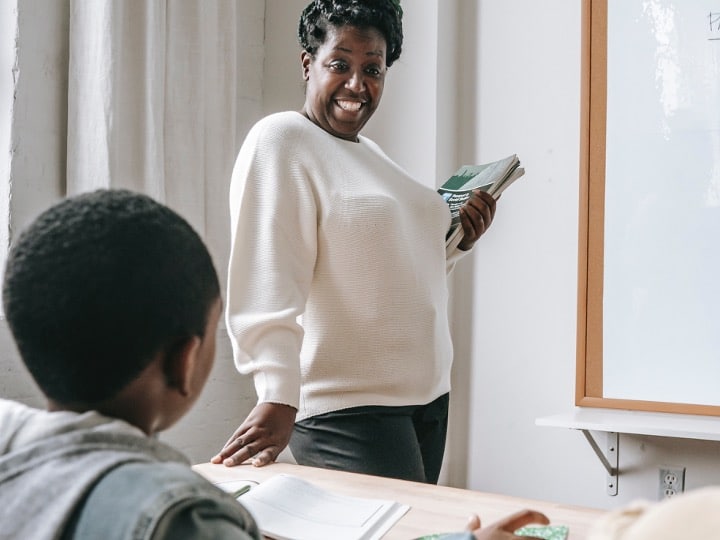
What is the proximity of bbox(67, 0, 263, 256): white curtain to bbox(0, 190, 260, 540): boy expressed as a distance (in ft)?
4.92

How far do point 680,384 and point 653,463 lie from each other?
0.83 feet

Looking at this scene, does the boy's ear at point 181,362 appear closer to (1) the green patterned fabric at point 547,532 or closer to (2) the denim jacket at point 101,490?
(2) the denim jacket at point 101,490

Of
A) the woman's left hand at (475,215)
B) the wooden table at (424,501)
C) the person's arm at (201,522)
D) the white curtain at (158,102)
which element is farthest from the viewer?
the white curtain at (158,102)

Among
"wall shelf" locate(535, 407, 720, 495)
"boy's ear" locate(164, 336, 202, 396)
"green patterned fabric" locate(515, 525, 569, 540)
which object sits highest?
"boy's ear" locate(164, 336, 202, 396)

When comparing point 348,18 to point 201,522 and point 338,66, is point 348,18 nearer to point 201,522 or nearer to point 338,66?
point 338,66

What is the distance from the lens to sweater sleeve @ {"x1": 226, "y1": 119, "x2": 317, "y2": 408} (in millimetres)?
1403

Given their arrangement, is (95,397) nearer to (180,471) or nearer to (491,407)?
(180,471)

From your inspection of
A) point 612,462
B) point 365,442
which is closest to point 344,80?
point 365,442

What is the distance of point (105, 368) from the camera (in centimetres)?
65

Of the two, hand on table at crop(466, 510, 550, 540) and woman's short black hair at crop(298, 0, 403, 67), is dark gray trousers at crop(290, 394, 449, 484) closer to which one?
hand on table at crop(466, 510, 550, 540)

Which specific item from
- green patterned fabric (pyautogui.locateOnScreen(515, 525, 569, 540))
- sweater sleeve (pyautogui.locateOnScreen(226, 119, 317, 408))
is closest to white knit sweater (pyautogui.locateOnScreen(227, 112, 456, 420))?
sweater sleeve (pyautogui.locateOnScreen(226, 119, 317, 408))

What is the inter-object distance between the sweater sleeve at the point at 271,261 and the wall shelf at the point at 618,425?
918 mm

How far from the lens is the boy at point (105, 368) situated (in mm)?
594

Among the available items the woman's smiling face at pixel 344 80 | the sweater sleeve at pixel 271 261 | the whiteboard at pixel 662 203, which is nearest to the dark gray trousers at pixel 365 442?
the sweater sleeve at pixel 271 261
